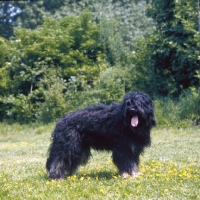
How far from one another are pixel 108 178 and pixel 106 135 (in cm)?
82

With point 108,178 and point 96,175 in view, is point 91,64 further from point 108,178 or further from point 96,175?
point 108,178

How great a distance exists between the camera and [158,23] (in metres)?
20.6

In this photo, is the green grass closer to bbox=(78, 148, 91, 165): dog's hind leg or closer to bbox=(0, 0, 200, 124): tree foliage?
bbox=(78, 148, 91, 165): dog's hind leg

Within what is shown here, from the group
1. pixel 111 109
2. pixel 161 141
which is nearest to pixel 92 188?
pixel 111 109

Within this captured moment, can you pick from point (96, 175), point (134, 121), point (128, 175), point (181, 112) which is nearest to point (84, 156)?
point (96, 175)

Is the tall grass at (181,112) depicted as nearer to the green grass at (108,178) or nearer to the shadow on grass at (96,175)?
the green grass at (108,178)

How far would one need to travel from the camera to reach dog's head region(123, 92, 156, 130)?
7.62 meters

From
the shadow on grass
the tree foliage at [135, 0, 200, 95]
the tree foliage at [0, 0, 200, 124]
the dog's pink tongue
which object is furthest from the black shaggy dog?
the tree foliage at [135, 0, 200, 95]

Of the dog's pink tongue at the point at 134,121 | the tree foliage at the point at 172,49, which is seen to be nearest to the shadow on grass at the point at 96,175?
the dog's pink tongue at the point at 134,121

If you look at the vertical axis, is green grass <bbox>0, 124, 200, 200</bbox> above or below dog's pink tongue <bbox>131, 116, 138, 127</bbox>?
below

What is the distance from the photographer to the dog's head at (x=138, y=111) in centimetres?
762

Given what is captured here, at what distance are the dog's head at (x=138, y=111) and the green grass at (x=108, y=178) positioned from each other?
0.97 meters

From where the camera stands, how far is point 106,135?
802 centimetres

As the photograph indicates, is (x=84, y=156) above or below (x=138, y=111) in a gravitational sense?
below
